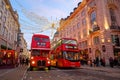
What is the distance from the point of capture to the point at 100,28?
33.6 meters

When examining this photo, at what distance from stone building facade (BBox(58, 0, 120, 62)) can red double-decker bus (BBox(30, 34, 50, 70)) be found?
604 inches

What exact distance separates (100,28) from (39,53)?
62.3ft

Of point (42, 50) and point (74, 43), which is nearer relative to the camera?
point (42, 50)

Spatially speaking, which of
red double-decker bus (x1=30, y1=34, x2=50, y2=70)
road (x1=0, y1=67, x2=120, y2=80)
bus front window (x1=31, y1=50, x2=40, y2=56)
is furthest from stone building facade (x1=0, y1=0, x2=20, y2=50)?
road (x1=0, y1=67, x2=120, y2=80)

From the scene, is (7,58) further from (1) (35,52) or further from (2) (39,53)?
(2) (39,53)

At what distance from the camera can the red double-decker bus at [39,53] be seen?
18812 mm

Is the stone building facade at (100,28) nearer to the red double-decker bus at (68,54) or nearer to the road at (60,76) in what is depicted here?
the red double-decker bus at (68,54)

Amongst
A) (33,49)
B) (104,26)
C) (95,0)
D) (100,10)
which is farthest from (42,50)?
(95,0)

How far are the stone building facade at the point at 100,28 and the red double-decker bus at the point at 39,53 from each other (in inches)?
604

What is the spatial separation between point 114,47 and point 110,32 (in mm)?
3277

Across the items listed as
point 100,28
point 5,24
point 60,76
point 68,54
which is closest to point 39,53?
point 68,54

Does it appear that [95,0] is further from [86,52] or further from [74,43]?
[74,43]

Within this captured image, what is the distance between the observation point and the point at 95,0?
36.3 meters

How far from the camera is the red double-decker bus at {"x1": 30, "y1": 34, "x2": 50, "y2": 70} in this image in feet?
61.7
